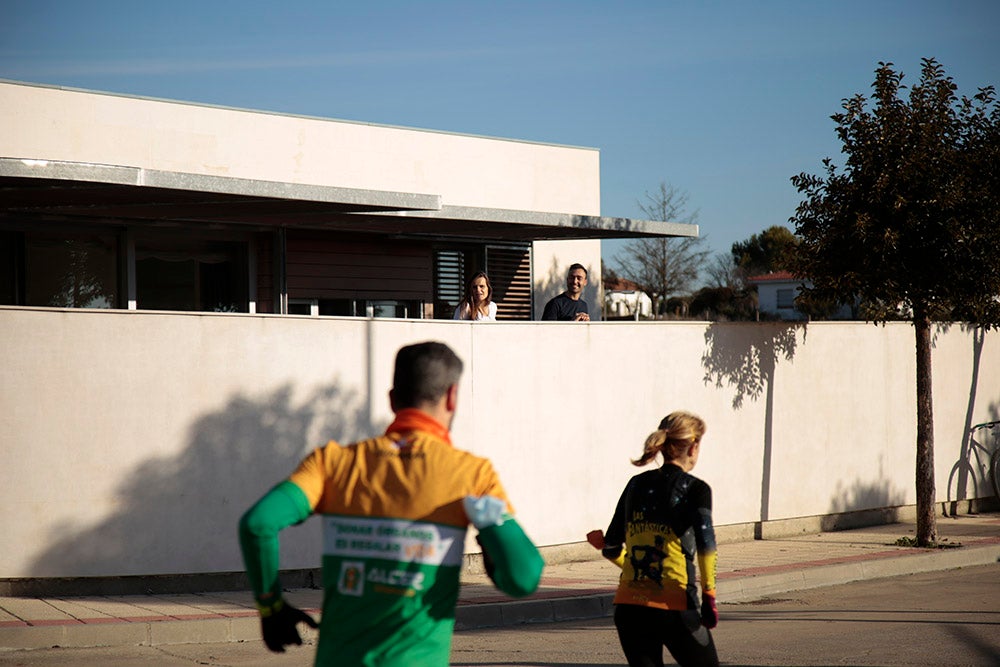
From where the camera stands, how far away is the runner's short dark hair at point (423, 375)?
10.7 ft

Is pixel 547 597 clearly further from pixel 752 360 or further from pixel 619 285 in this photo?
pixel 619 285

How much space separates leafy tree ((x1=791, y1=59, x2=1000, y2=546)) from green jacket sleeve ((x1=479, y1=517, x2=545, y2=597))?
10.8 m

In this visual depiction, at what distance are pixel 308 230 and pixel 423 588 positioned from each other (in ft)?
48.7

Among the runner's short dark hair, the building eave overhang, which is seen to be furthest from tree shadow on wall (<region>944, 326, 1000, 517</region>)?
the runner's short dark hair

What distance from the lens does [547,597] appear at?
10.3 metres

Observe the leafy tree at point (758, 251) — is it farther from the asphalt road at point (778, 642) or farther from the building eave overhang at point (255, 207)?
the asphalt road at point (778, 642)

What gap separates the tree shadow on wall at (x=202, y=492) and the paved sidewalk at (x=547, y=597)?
1.04ft

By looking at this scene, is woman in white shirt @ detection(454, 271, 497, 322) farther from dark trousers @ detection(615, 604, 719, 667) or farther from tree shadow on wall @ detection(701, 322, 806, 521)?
dark trousers @ detection(615, 604, 719, 667)

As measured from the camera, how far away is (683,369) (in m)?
13.8

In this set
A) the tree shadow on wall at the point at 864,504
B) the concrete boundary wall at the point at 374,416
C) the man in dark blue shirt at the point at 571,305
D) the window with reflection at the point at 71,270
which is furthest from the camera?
the window with reflection at the point at 71,270

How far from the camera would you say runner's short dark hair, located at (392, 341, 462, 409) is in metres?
3.26

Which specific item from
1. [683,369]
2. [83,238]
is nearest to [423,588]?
[683,369]

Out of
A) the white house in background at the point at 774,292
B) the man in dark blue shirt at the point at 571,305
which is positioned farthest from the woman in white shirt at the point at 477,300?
the white house in background at the point at 774,292

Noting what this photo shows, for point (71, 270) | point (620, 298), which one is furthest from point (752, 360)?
point (620, 298)
